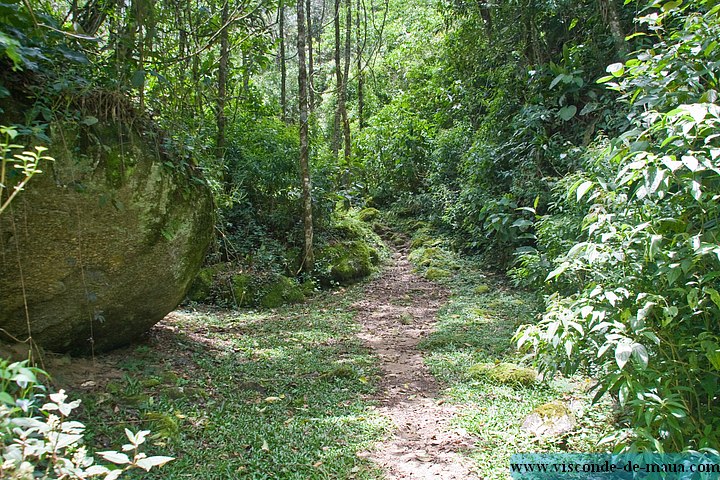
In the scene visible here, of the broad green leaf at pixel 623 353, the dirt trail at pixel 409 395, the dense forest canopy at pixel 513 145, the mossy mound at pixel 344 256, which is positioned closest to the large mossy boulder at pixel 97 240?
the dense forest canopy at pixel 513 145

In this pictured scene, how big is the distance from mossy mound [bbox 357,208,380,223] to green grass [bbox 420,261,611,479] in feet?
21.3

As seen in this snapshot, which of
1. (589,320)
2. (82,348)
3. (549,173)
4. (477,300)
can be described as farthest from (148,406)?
(549,173)

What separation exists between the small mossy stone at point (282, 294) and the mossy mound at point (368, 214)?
5.67 meters

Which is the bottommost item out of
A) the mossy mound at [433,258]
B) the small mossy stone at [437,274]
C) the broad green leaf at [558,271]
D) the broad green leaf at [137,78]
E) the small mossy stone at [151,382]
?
the small mossy stone at [151,382]

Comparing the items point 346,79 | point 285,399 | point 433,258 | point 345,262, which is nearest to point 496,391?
point 285,399

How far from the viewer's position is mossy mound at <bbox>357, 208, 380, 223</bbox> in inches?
555

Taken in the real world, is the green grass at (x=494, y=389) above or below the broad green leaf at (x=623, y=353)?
below

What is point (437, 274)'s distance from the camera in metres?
9.75

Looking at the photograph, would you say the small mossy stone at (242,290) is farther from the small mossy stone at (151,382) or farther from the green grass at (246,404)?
the small mossy stone at (151,382)

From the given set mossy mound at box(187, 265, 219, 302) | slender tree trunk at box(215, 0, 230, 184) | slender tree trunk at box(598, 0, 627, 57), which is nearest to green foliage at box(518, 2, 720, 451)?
slender tree trunk at box(598, 0, 627, 57)

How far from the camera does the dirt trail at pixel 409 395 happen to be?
10.9ft

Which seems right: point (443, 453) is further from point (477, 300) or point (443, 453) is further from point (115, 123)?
point (477, 300)

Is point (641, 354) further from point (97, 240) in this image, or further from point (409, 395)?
point (97, 240)

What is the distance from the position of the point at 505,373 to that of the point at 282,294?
450 cm
